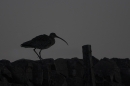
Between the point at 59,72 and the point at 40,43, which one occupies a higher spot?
the point at 40,43

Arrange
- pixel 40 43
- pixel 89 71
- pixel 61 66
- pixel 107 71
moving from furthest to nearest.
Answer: pixel 40 43 → pixel 107 71 → pixel 61 66 → pixel 89 71

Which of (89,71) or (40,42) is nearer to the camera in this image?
(89,71)

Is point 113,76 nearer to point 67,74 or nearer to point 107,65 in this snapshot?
point 107,65

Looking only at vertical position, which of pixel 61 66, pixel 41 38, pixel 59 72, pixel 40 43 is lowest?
pixel 59 72

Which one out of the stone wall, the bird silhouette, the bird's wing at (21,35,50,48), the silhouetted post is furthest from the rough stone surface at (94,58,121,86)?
the bird's wing at (21,35,50,48)

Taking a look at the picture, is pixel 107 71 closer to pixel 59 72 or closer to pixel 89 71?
pixel 89 71

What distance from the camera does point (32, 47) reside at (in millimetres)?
10711

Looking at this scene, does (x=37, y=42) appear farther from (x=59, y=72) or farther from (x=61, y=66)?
(x=59, y=72)

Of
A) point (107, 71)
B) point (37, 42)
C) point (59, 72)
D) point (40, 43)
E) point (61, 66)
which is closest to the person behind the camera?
point (59, 72)

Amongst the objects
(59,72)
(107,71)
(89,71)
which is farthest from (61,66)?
(107,71)

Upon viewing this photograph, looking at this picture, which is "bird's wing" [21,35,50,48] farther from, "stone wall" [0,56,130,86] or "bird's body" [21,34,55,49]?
"stone wall" [0,56,130,86]

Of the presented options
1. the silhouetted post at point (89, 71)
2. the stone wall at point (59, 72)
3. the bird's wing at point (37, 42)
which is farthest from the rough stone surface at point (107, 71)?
the bird's wing at point (37, 42)

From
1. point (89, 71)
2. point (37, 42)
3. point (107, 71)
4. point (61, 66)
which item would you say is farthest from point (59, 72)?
point (37, 42)

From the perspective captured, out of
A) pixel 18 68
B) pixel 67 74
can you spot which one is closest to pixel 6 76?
pixel 18 68
